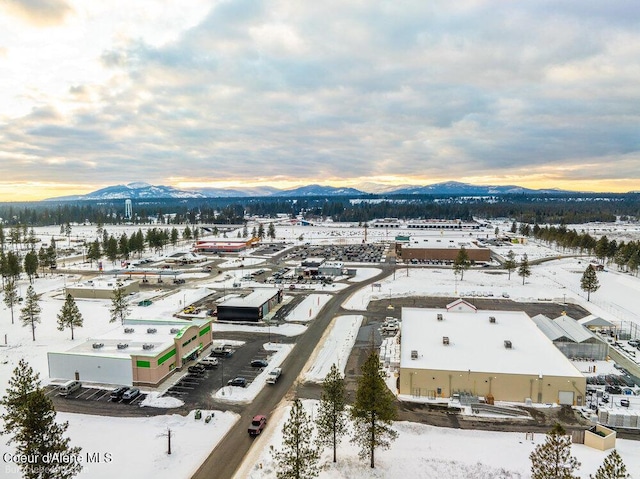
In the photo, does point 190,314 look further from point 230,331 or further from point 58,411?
point 58,411

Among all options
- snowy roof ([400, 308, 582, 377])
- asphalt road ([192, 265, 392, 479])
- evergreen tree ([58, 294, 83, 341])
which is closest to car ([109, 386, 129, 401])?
asphalt road ([192, 265, 392, 479])

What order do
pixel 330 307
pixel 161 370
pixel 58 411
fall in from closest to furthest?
pixel 58 411 → pixel 161 370 → pixel 330 307

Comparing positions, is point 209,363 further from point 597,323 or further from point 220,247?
point 220,247

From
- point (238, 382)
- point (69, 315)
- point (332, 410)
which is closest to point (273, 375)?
point (238, 382)

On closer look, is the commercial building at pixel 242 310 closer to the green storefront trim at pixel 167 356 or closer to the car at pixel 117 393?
the green storefront trim at pixel 167 356

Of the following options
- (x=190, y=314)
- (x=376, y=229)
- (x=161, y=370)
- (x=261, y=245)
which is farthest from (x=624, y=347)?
(x=376, y=229)

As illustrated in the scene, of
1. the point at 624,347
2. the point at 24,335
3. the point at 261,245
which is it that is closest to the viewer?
the point at 624,347

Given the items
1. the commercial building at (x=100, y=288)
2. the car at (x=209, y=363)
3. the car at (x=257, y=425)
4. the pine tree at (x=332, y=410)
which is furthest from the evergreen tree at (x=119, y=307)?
the pine tree at (x=332, y=410)
